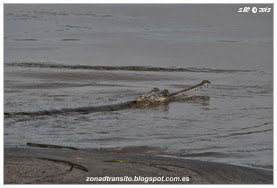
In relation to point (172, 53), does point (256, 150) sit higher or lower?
lower

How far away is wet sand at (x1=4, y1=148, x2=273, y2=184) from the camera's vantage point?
5184mm

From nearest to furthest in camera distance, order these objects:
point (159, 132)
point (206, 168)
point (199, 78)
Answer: point (206, 168) → point (159, 132) → point (199, 78)

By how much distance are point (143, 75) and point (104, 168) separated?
5.13m

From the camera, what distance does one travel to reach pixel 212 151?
266 inches

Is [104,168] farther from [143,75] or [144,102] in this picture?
[143,75]

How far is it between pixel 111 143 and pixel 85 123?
0.83m

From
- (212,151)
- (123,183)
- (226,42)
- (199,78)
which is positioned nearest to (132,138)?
(212,151)

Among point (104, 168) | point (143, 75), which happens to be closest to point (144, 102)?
point (143, 75)

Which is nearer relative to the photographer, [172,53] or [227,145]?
[227,145]

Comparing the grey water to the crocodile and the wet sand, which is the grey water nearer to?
the crocodile

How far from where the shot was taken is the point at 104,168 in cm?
544

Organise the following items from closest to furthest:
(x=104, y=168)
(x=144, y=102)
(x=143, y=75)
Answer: (x=104, y=168), (x=144, y=102), (x=143, y=75)

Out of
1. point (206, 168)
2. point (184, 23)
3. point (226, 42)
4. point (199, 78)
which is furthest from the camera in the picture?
point (184, 23)

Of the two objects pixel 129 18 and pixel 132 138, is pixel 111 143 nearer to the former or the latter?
pixel 132 138
